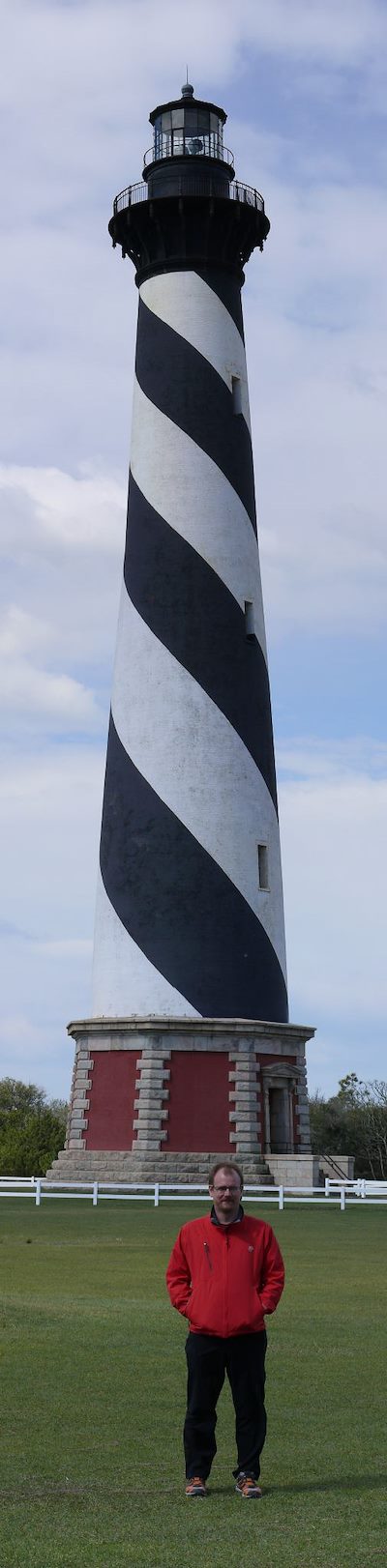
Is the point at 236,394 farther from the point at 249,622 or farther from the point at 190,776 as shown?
the point at 190,776

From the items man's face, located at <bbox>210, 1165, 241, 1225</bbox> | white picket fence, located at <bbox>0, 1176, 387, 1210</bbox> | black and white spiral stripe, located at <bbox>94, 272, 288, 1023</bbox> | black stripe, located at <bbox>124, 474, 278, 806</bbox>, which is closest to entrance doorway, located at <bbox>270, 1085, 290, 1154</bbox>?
white picket fence, located at <bbox>0, 1176, 387, 1210</bbox>

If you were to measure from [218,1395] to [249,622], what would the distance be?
2592 centimetres

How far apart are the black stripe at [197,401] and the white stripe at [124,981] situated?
847 cm

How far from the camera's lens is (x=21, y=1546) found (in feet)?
19.8

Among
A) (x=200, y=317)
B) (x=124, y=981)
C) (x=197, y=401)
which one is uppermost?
(x=200, y=317)

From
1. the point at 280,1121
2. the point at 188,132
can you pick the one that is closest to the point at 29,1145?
the point at 280,1121

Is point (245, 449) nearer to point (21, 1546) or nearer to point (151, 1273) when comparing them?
point (151, 1273)

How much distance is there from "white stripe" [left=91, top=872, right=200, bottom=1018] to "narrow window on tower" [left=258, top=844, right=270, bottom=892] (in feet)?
8.87

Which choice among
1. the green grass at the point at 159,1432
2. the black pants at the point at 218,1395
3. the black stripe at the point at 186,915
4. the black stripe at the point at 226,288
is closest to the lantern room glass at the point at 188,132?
the black stripe at the point at 226,288

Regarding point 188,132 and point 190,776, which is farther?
point 188,132

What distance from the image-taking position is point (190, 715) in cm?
3119

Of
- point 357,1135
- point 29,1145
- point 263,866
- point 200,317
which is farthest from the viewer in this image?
point 357,1135

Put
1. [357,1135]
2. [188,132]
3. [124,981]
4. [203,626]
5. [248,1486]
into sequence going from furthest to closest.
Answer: [357,1135] → [188,132] → [203,626] → [124,981] → [248,1486]

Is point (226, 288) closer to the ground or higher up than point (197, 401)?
higher up
